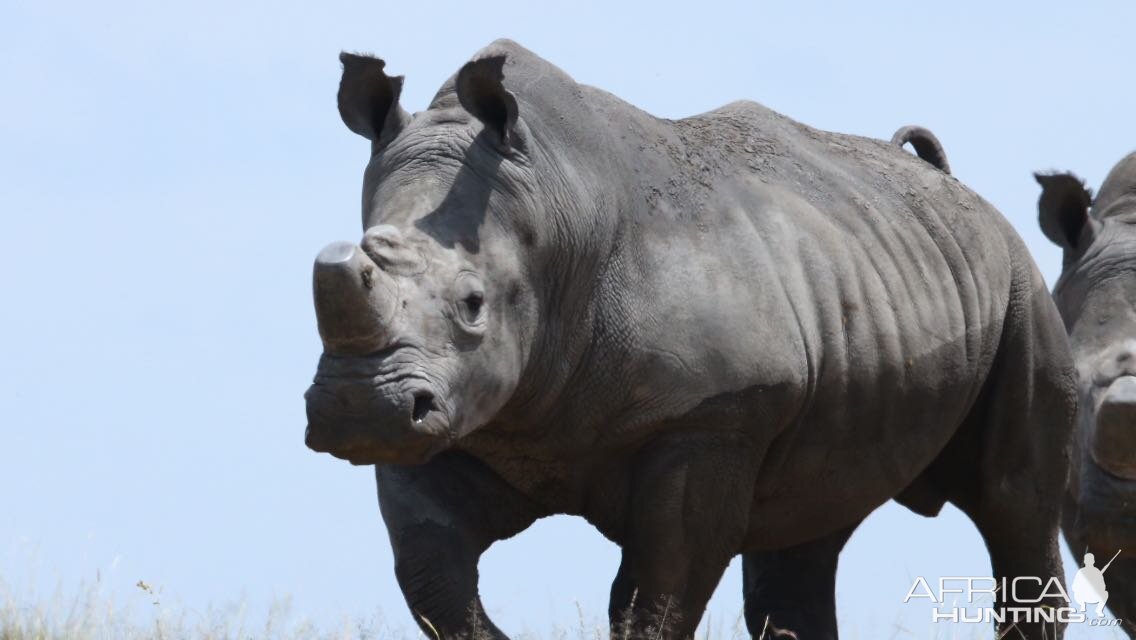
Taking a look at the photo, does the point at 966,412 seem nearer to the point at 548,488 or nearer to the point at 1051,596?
the point at 1051,596

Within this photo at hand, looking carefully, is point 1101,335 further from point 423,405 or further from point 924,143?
point 423,405

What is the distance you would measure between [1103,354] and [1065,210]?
836 mm

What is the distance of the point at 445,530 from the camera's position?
368 inches

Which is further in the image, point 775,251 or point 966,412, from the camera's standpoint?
point 966,412

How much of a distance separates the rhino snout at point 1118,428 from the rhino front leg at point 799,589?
1162 millimetres

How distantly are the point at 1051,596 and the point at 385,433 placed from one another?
13.4 ft

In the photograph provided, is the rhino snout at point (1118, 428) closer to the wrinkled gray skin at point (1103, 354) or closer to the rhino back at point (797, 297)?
the wrinkled gray skin at point (1103, 354)

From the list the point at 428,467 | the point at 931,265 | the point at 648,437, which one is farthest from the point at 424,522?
the point at 931,265

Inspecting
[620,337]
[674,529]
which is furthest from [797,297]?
[674,529]

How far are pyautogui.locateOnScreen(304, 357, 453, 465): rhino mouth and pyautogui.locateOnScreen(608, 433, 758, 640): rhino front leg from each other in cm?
124

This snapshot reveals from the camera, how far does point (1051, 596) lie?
37.6 ft

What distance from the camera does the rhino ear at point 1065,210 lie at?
1279 centimetres

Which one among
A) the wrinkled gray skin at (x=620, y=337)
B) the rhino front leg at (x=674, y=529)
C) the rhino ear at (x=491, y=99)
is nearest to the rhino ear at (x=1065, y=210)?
the wrinkled gray skin at (x=620, y=337)

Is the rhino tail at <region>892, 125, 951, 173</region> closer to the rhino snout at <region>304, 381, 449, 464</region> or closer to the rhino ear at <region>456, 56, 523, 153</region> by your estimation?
the rhino ear at <region>456, 56, 523, 153</region>
